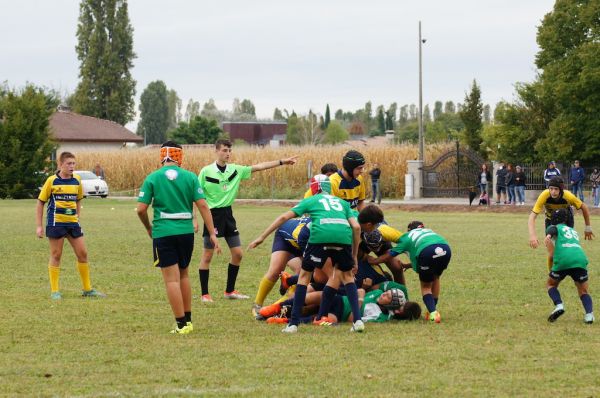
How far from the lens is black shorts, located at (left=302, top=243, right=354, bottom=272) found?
10555mm

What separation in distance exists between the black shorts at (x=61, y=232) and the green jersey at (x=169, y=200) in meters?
3.69

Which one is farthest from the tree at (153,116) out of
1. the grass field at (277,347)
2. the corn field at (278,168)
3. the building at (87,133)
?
Result: the grass field at (277,347)

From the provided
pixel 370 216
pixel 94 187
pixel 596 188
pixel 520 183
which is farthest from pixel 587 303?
pixel 94 187

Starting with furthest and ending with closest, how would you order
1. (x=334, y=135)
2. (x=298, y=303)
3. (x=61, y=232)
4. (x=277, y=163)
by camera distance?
(x=334, y=135)
(x=61, y=232)
(x=277, y=163)
(x=298, y=303)

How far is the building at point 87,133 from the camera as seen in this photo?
289 feet

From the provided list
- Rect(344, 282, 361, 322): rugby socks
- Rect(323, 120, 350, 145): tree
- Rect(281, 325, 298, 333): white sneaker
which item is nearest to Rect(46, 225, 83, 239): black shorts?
Rect(281, 325, 298, 333): white sneaker

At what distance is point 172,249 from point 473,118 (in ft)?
181

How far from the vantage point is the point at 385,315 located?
37.6 ft

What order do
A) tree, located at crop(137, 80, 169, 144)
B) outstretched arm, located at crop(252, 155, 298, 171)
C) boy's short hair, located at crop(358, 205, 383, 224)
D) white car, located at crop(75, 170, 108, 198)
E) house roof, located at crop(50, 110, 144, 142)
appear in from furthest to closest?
tree, located at crop(137, 80, 169, 144) < house roof, located at crop(50, 110, 144, 142) < white car, located at crop(75, 170, 108, 198) < outstretched arm, located at crop(252, 155, 298, 171) < boy's short hair, located at crop(358, 205, 383, 224)

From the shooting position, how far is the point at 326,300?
36.4 ft

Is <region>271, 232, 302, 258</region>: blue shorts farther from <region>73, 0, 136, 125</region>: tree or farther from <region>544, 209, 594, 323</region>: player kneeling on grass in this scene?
<region>73, 0, 136, 125</region>: tree

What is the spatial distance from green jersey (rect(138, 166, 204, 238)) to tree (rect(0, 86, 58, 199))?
45.7m

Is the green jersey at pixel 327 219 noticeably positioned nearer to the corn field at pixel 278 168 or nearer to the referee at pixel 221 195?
the referee at pixel 221 195

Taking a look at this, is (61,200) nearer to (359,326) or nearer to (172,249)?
(172,249)
